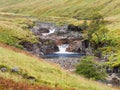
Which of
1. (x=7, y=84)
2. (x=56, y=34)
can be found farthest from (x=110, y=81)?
(x=56, y=34)

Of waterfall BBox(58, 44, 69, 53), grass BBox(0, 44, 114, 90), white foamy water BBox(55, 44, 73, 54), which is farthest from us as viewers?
waterfall BBox(58, 44, 69, 53)

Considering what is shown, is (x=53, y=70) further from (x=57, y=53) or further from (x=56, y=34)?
(x=56, y=34)

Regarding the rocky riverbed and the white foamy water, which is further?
the white foamy water

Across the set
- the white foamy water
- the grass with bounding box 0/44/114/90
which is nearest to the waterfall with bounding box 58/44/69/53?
the white foamy water

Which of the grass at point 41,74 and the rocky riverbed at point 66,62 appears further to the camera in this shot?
the rocky riverbed at point 66,62

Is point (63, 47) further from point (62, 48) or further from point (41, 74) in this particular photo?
point (41, 74)

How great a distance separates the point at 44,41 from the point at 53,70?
70.4 metres

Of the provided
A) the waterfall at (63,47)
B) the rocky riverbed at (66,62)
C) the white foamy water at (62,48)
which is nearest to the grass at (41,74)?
the rocky riverbed at (66,62)

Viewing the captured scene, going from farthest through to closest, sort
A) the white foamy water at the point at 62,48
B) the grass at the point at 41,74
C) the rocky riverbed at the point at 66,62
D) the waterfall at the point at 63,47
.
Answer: the waterfall at the point at 63,47
the white foamy water at the point at 62,48
the rocky riverbed at the point at 66,62
the grass at the point at 41,74

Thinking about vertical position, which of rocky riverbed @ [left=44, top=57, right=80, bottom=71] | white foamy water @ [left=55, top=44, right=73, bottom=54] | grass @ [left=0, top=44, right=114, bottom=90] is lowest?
white foamy water @ [left=55, top=44, right=73, bottom=54]

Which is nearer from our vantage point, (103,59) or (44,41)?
(103,59)

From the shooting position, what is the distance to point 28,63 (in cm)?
3019

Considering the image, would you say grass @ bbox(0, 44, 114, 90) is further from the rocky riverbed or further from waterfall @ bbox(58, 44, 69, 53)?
waterfall @ bbox(58, 44, 69, 53)

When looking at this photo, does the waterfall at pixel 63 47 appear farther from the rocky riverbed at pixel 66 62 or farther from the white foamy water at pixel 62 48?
the rocky riverbed at pixel 66 62
